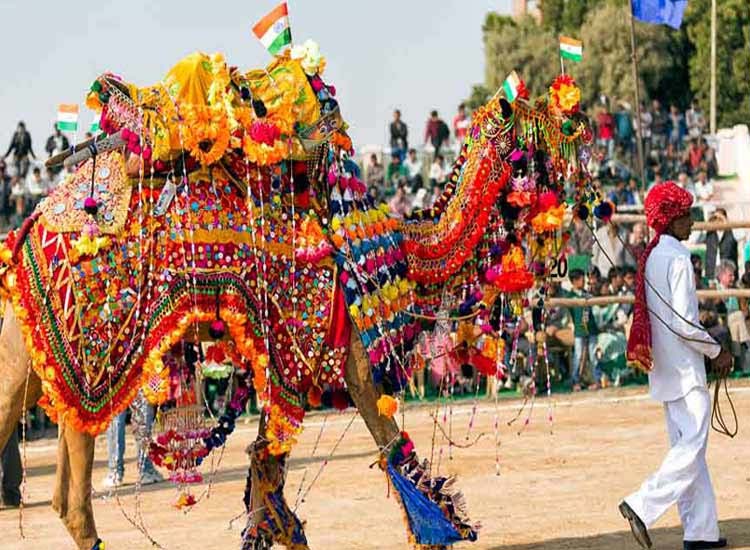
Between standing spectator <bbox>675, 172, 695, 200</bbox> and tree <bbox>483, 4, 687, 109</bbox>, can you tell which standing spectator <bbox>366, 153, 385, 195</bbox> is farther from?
tree <bbox>483, 4, 687, 109</bbox>

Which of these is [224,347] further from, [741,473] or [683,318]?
[741,473]

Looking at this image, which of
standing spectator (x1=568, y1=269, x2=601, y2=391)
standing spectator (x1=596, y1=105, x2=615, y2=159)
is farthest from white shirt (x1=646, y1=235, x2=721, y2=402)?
standing spectator (x1=596, y1=105, x2=615, y2=159)

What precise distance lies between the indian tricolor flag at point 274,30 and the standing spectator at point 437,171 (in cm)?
1911

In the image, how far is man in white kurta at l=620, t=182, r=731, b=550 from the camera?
8461 mm

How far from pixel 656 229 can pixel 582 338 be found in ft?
31.1

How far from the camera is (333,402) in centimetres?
870

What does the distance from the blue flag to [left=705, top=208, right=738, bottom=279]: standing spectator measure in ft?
11.7

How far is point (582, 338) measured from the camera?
715 inches

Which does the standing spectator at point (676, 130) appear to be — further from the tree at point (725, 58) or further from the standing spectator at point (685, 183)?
the tree at point (725, 58)

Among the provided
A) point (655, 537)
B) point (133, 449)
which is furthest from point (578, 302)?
point (655, 537)

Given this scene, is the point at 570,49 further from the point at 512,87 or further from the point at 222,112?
the point at 222,112

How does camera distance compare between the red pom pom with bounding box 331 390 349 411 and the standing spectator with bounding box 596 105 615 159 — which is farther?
the standing spectator with bounding box 596 105 615 159

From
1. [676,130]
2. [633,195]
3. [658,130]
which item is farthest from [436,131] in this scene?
[676,130]

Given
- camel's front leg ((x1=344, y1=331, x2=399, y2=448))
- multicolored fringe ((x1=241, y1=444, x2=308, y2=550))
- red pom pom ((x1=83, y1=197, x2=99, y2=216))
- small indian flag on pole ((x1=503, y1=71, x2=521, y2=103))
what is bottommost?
multicolored fringe ((x1=241, y1=444, x2=308, y2=550))
